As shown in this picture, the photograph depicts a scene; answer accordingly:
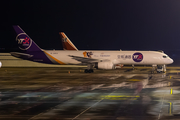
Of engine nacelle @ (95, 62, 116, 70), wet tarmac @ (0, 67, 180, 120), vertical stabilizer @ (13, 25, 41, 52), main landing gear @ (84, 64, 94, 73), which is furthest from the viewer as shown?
vertical stabilizer @ (13, 25, 41, 52)

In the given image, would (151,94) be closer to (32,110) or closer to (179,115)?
(179,115)

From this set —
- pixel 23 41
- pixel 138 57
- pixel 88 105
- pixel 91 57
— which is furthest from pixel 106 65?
pixel 88 105

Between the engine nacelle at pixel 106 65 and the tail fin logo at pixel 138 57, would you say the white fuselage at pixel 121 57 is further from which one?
the engine nacelle at pixel 106 65

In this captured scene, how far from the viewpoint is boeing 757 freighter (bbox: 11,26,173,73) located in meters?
49.1

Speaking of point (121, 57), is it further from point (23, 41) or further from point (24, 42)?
point (23, 41)

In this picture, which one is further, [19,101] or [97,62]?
[97,62]

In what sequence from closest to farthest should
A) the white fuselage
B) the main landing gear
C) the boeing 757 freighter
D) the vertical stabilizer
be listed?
the main landing gear → the boeing 757 freighter → the white fuselage → the vertical stabilizer

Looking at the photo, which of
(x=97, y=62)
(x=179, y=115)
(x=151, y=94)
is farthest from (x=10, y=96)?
(x=97, y=62)

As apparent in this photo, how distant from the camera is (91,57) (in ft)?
168

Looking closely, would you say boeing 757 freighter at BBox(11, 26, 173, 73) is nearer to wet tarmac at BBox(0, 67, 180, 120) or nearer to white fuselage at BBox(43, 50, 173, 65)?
white fuselage at BBox(43, 50, 173, 65)

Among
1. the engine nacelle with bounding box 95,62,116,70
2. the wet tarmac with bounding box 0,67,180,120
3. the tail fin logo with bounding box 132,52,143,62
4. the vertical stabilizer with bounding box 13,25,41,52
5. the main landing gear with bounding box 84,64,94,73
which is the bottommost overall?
the wet tarmac with bounding box 0,67,180,120

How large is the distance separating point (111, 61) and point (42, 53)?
12726 mm

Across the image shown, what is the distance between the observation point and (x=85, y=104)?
19656 millimetres

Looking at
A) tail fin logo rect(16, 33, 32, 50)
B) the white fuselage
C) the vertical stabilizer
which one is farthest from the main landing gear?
tail fin logo rect(16, 33, 32, 50)
